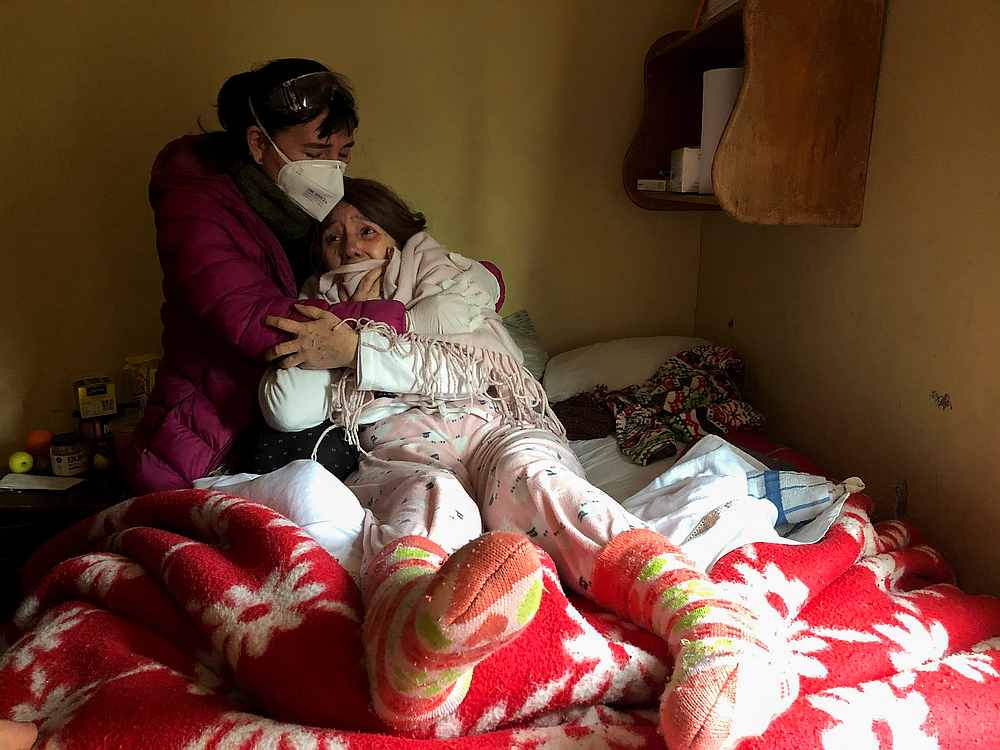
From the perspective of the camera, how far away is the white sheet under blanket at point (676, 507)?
3.56 feet

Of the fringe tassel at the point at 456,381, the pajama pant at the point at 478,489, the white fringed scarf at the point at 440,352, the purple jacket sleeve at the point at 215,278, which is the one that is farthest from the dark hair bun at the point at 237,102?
the pajama pant at the point at 478,489

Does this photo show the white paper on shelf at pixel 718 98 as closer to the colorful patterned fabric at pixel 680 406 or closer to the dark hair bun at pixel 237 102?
the colorful patterned fabric at pixel 680 406

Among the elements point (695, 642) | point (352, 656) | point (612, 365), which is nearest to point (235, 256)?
point (352, 656)

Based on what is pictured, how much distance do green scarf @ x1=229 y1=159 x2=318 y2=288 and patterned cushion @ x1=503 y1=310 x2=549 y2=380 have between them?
0.62 m

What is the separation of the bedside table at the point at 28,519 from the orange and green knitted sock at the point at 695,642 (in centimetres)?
118

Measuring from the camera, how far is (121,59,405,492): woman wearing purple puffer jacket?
1.39 m

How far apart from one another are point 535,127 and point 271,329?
3.27 ft

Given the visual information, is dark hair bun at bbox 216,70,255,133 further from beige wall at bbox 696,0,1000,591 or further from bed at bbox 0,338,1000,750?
beige wall at bbox 696,0,1000,591

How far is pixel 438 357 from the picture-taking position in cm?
147

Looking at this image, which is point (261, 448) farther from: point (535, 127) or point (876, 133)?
point (876, 133)

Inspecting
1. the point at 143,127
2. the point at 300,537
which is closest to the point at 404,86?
the point at 143,127

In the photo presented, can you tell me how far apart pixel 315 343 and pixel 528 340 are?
746 mm

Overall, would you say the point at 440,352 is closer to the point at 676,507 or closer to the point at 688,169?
the point at 676,507

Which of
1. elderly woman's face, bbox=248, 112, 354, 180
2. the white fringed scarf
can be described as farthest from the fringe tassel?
elderly woman's face, bbox=248, 112, 354, 180
